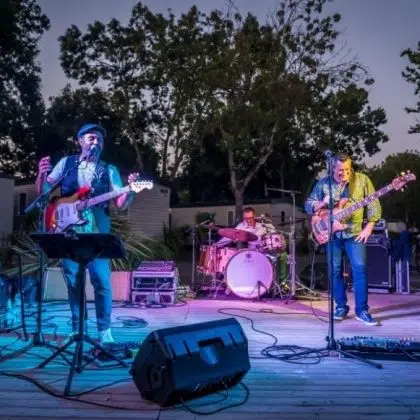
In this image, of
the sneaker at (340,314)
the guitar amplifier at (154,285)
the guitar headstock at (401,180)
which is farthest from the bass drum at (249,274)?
the guitar headstock at (401,180)

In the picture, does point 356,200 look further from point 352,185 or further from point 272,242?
point 272,242

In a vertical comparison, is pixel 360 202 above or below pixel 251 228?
above

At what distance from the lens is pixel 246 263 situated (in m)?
7.12

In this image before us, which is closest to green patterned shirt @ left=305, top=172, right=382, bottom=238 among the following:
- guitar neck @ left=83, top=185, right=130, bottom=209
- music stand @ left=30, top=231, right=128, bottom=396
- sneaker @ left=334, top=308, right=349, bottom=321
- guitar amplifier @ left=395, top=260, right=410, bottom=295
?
sneaker @ left=334, top=308, right=349, bottom=321

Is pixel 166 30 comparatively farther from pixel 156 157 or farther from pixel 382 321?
pixel 382 321

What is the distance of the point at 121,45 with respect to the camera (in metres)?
25.0

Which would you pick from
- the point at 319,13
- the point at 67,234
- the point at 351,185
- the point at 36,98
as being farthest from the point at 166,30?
the point at 67,234

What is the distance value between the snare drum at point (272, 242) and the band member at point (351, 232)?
234cm

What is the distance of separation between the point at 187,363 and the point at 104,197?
1715 millimetres

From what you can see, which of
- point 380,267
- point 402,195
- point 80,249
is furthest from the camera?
point 402,195

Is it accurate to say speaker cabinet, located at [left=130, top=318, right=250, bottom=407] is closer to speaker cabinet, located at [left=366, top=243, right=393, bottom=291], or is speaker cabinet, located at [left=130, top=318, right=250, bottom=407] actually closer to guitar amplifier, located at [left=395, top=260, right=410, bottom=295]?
speaker cabinet, located at [left=366, top=243, right=393, bottom=291]

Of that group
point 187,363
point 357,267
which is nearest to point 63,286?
point 357,267

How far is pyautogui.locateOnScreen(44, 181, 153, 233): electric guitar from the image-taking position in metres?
3.73

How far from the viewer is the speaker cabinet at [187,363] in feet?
7.84
